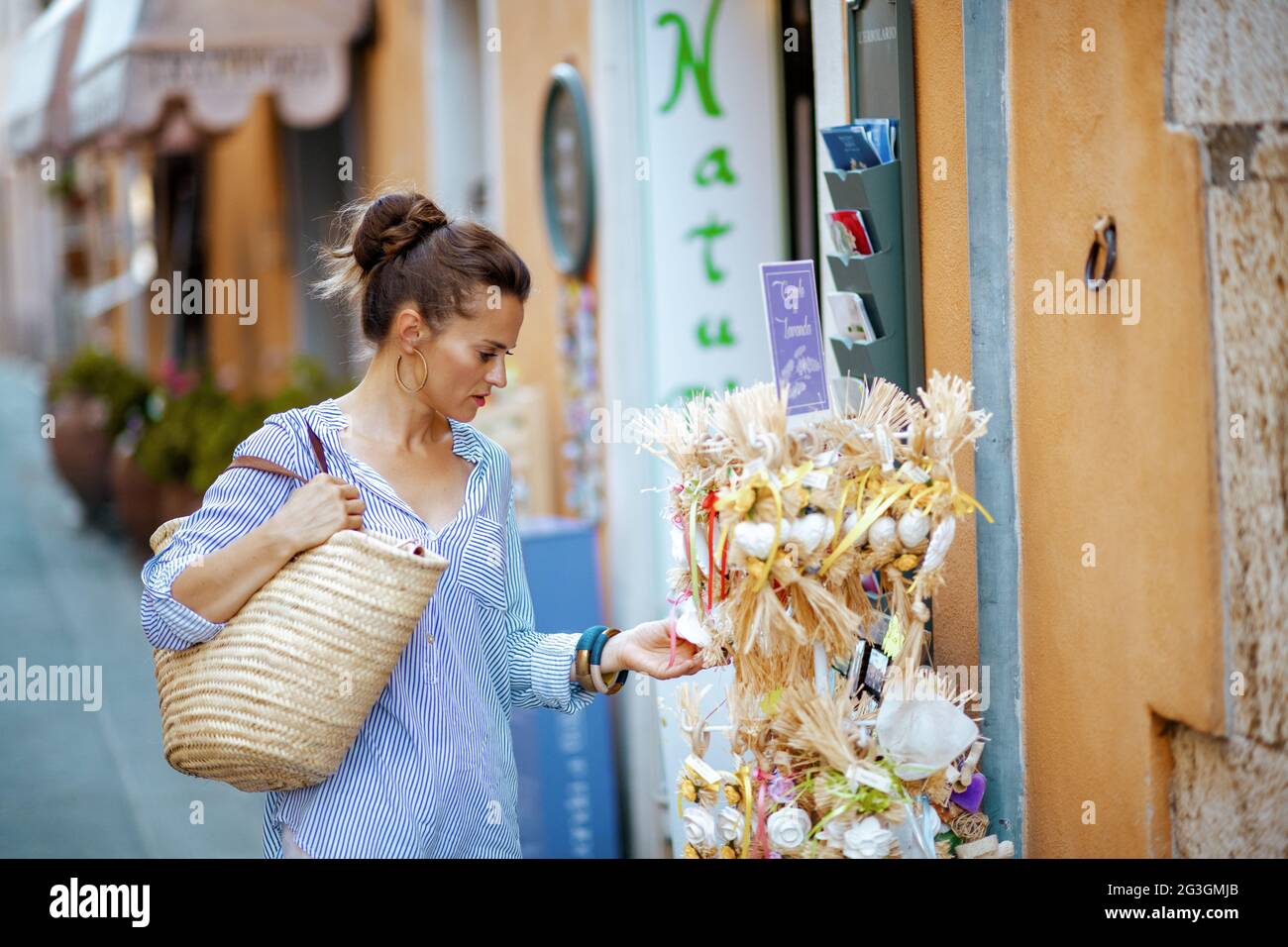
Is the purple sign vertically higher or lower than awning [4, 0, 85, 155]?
lower

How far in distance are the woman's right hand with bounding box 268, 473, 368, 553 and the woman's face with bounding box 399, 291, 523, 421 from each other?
0.24 meters

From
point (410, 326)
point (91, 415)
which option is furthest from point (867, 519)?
point (91, 415)

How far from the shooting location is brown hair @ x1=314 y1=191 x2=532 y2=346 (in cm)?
230

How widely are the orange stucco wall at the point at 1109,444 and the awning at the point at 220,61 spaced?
204 inches

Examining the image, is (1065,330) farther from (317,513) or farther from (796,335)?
(317,513)

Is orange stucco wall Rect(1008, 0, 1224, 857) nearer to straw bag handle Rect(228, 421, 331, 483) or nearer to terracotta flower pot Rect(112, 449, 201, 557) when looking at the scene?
straw bag handle Rect(228, 421, 331, 483)

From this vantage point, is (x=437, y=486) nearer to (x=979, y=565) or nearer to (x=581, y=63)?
(x=979, y=565)

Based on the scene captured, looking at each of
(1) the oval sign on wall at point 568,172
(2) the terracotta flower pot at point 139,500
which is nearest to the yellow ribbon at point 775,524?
(1) the oval sign on wall at point 568,172

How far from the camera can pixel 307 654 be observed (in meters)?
2.05

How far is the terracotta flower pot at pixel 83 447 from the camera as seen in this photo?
969 cm

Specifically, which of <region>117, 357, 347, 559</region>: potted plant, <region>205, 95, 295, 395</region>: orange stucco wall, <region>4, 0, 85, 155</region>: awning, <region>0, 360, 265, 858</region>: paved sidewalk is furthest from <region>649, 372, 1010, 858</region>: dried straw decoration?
<region>4, 0, 85, 155</region>: awning

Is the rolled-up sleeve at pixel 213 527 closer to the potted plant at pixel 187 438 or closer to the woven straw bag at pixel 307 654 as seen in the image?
the woven straw bag at pixel 307 654

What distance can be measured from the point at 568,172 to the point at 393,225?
9.72 ft
